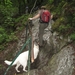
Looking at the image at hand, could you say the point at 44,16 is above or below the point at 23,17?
above

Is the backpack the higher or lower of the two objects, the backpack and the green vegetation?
the higher

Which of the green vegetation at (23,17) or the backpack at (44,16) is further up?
the backpack at (44,16)

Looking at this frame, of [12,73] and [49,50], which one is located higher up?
[49,50]

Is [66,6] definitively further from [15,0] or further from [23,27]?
[15,0]

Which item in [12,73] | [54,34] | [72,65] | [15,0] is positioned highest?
[15,0]

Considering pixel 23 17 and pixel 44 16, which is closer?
pixel 44 16

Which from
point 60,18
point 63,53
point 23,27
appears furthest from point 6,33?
point 63,53

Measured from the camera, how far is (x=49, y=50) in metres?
9.48

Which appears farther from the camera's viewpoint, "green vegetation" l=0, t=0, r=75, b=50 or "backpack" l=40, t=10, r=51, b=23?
"green vegetation" l=0, t=0, r=75, b=50

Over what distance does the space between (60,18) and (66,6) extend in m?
0.61

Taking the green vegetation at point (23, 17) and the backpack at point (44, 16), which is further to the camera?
the green vegetation at point (23, 17)

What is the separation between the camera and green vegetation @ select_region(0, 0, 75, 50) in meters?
9.70

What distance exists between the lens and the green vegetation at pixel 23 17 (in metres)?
9.70

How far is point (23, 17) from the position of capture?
1293cm
